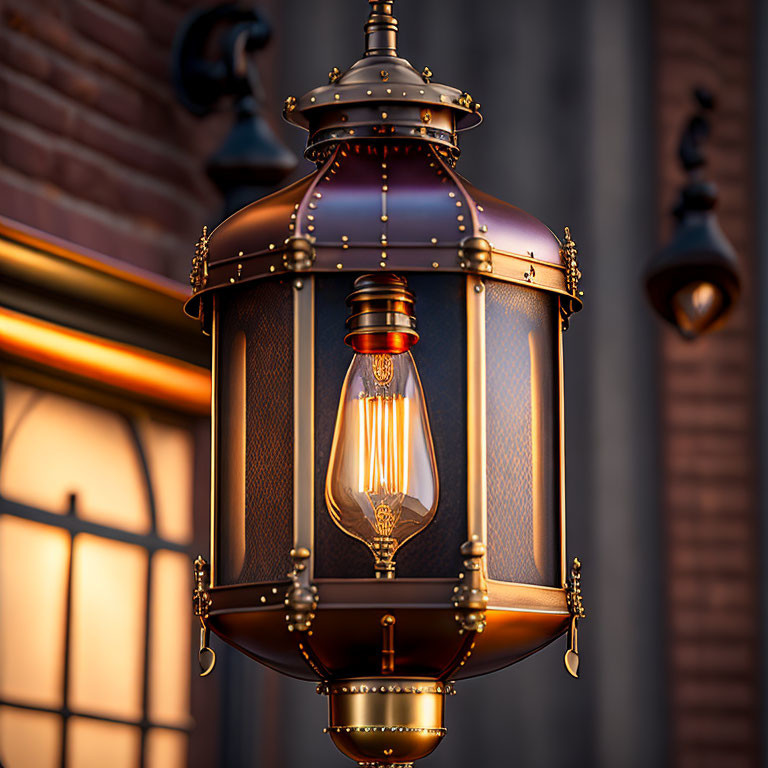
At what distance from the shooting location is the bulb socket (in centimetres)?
192

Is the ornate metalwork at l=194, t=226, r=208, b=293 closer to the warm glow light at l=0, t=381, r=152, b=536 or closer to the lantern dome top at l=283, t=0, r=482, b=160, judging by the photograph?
the lantern dome top at l=283, t=0, r=482, b=160

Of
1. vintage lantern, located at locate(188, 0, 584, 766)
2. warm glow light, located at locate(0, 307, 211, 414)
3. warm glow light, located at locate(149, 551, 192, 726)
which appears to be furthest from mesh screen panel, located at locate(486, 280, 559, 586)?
warm glow light, located at locate(149, 551, 192, 726)

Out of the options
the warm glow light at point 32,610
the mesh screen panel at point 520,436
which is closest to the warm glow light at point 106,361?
the warm glow light at point 32,610

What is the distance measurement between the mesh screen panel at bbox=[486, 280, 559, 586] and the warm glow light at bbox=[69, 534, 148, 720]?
4.76 feet

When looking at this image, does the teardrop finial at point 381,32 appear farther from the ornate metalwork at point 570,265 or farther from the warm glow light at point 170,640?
the warm glow light at point 170,640

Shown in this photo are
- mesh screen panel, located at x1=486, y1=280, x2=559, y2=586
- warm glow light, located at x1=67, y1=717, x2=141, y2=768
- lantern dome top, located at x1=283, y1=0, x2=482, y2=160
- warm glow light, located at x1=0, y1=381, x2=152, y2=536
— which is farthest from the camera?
warm glow light, located at x1=67, y1=717, x2=141, y2=768

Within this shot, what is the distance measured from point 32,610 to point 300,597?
1.37m

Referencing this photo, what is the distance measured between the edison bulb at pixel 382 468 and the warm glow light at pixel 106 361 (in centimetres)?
115

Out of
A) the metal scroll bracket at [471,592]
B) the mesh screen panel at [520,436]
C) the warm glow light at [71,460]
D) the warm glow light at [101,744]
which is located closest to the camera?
the metal scroll bracket at [471,592]

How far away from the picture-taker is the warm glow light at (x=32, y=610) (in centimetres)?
300

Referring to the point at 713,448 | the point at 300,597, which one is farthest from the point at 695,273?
the point at 300,597

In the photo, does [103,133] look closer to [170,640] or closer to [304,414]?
[170,640]

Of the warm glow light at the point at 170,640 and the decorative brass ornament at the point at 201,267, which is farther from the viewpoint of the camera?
the warm glow light at the point at 170,640

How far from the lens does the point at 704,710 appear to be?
476 centimetres
